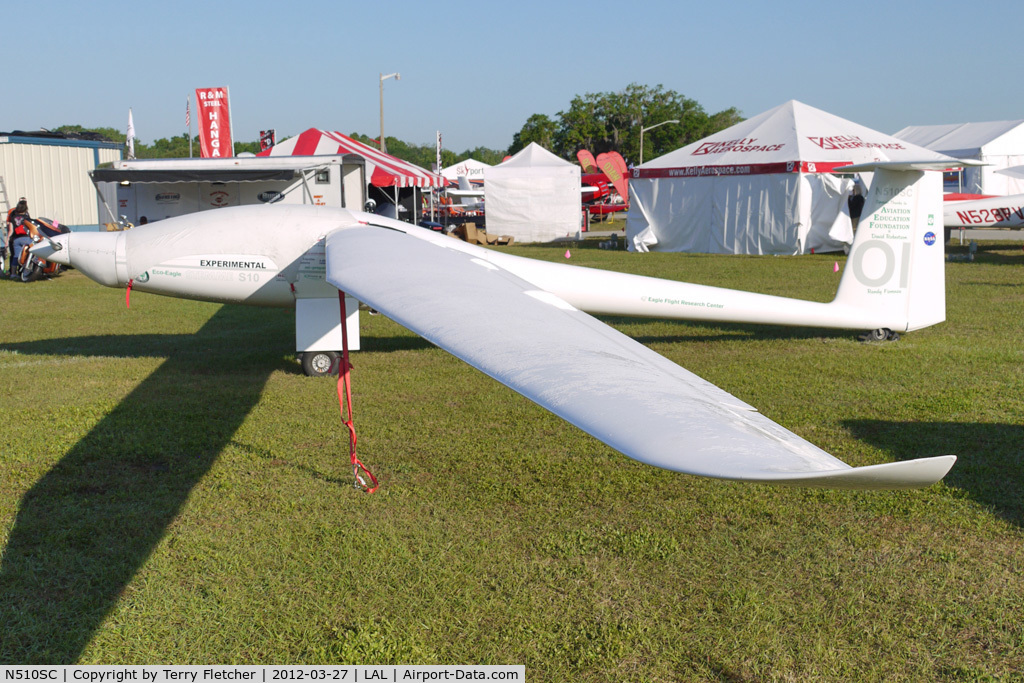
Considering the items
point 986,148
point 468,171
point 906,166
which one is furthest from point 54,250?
point 468,171

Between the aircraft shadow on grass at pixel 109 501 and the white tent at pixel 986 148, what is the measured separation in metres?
35.1

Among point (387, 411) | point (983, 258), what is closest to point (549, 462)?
point (387, 411)

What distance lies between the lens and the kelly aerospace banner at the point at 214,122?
23.9 m

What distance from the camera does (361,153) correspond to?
2416 cm

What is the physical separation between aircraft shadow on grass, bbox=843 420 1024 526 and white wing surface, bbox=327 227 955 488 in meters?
2.96

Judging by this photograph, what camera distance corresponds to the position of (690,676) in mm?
3086

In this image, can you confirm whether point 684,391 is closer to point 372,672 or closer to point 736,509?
point 372,672

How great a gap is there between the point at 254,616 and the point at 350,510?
122 centimetres

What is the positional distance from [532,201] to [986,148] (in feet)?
70.3

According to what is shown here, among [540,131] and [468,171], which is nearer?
[468,171]

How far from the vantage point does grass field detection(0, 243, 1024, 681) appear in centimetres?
328

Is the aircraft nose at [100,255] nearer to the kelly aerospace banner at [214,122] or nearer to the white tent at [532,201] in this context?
the kelly aerospace banner at [214,122]

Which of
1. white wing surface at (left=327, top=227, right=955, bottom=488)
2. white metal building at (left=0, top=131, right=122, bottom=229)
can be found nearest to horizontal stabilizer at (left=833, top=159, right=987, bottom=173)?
white wing surface at (left=327, top=227, right=955, bottom=488)

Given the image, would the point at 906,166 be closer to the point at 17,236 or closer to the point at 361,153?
the point at 17,236
